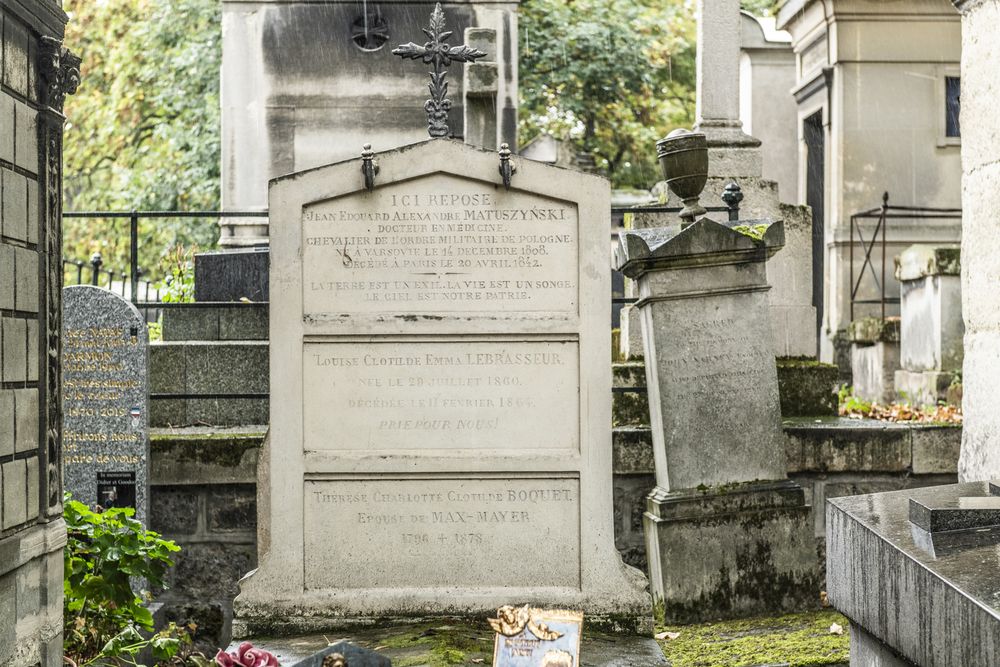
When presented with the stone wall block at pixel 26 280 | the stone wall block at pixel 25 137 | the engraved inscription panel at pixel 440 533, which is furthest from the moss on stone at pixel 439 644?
the stone wall block at pixel 25 137

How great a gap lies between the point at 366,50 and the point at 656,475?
15.4 feet

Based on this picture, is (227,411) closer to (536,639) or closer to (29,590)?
(29,590)

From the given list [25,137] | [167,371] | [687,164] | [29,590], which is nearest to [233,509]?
[167,371]

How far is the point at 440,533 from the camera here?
4.91 metres

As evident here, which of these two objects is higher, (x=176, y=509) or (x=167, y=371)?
(x=167, y=371)

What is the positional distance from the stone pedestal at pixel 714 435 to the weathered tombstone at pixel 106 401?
8.92 feet

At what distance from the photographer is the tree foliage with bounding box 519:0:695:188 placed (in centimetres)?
2200

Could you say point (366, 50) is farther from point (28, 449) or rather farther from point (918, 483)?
point (28, 449)

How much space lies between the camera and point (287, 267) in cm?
491

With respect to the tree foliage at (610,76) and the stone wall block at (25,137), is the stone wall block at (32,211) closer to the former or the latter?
the stone wall block at (25,137)

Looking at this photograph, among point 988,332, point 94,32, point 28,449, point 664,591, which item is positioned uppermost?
point 94,32

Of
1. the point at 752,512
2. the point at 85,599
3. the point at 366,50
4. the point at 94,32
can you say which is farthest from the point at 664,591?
the point at 94,32

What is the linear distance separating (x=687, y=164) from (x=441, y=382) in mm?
2593

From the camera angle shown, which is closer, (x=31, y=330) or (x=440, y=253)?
(x=31, y=330)
